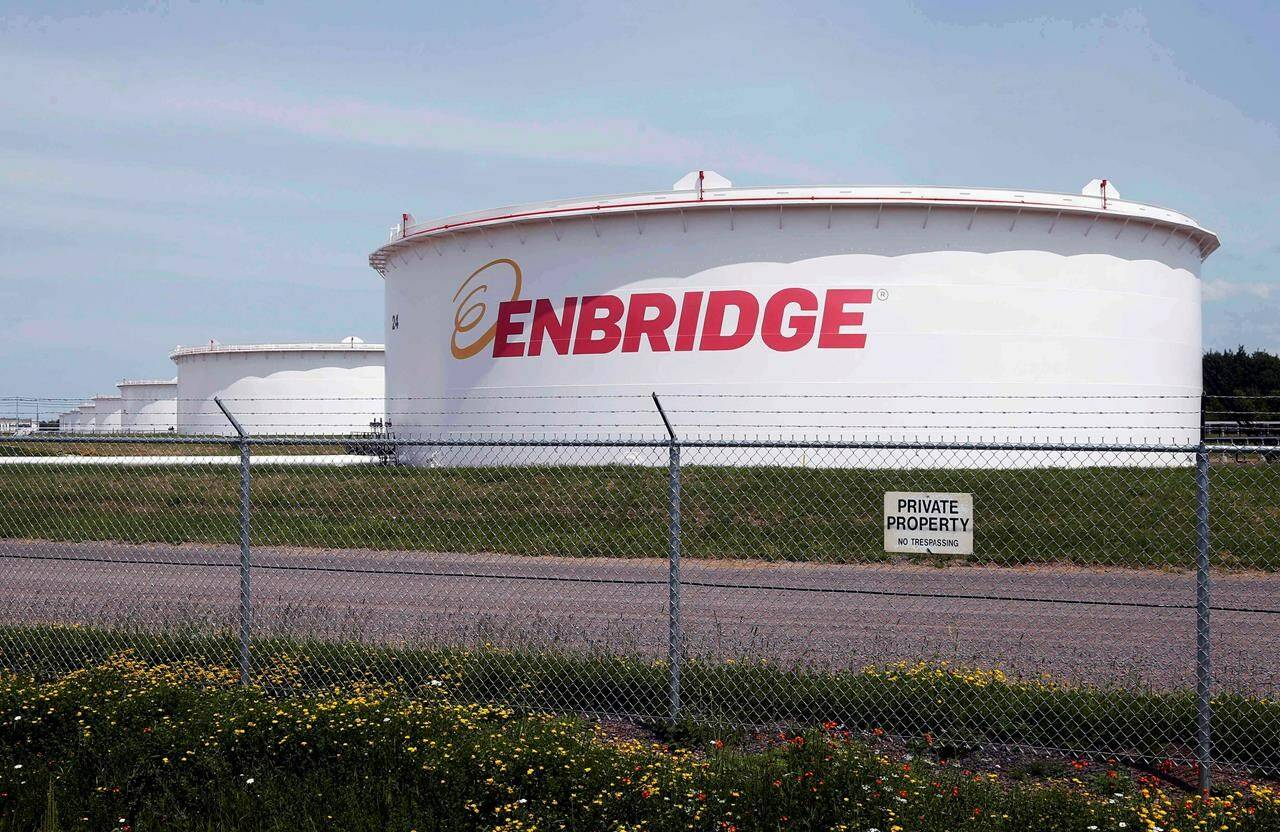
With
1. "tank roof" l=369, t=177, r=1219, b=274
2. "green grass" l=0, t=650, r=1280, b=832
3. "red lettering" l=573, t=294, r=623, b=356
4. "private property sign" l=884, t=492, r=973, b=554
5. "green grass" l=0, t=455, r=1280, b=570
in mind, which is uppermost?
"tank roof" l=369, t=177, r=1219, b=274

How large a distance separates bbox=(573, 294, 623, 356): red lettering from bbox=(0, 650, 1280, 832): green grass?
15882 mm

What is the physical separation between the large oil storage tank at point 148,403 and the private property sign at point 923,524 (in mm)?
59752

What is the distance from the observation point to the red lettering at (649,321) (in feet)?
73.1

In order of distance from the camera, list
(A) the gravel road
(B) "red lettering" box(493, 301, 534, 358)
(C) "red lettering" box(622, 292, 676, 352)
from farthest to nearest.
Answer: (B) "red lettering" box(493, 301, 534, 358) < (C) "red lettering" box(622, 292, 676, 352) < (A) the gravel road

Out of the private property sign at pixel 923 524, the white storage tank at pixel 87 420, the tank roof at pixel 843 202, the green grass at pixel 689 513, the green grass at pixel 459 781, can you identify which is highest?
the tank roof at pixel 843 202

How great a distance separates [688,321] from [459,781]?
16835 mm

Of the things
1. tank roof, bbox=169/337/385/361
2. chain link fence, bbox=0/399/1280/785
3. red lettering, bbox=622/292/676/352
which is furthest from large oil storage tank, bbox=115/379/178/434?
red lettering, bbox=622/292/676/352

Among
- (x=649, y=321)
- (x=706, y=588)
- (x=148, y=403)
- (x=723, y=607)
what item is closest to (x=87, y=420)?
(x=148, y=403)

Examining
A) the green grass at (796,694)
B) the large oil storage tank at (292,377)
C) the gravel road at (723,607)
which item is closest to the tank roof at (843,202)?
the gravel road at (723,607)

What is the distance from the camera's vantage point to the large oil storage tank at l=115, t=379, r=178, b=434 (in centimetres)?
6231

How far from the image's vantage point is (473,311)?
24.7m

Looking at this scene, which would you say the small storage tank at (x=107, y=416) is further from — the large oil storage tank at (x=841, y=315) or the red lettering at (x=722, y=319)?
the red lettering at (x=722, y=319)

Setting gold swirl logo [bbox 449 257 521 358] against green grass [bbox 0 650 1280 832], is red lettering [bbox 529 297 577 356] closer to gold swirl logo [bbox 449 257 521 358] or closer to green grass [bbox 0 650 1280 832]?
gold swirl logo [bbox 449 257 521 358]

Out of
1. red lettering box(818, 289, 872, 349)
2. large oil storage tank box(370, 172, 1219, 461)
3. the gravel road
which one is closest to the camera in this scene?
the gravel road
